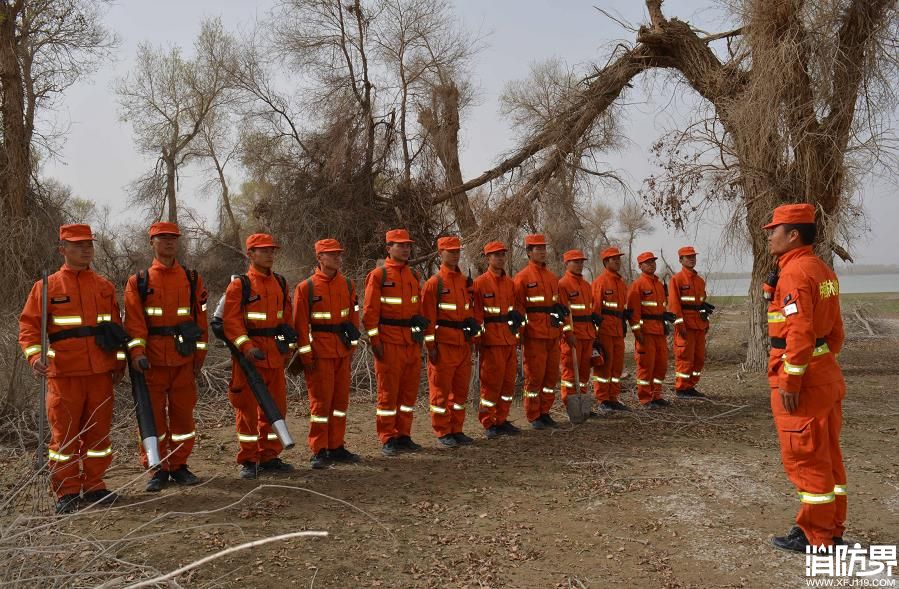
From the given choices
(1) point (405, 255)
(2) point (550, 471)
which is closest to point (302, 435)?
(1) point (405, 255)

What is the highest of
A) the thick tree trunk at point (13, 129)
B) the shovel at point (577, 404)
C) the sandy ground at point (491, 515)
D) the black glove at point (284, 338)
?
the thick tree trunk at point (13, 129)

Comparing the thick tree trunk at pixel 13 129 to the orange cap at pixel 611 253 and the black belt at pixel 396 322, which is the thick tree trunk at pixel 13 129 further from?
the orange cap at pixel 611 253

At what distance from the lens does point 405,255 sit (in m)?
7.29

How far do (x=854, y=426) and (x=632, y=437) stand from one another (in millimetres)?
2882

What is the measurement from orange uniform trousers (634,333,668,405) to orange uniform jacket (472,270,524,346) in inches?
102

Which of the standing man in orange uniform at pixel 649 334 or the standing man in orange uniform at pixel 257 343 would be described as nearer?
the standing man in orange uniform at pixel 257 343

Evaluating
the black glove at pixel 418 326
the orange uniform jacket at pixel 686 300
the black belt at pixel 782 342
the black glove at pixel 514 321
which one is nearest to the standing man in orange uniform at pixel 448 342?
the black glove at pixel 418 326

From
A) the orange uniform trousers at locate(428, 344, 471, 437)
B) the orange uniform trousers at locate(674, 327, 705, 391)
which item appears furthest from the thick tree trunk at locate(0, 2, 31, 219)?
the orange uniform trousers at locate(674, 327, 705, 391)

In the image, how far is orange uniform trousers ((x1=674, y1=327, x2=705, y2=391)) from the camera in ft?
33.1

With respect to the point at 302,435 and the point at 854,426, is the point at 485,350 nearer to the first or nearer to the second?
the point at 302,435

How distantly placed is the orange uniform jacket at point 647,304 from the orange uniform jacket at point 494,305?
2441 mm

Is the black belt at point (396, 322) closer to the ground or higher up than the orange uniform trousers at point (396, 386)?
higher up

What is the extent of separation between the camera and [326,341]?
6.62m

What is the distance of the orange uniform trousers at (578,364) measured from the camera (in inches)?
351
